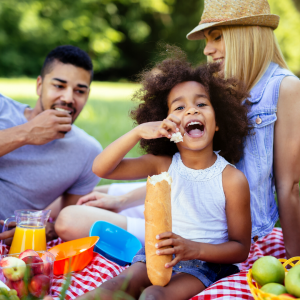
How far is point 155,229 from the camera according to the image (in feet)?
5.65

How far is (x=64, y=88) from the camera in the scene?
119 inches

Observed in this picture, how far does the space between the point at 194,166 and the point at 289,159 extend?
0.63 m

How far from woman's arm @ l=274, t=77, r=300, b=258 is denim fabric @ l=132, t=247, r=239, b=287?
1.63 feet

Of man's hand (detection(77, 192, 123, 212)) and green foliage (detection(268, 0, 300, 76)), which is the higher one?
green foliage (detection(268, 0, 300, 76))

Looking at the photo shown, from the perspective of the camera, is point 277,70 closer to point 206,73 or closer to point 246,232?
point 206,73

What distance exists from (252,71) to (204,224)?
1.11 meters

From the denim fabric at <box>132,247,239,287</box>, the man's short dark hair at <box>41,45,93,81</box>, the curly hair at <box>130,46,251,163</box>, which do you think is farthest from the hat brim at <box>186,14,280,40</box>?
the denim fabric at <box>132,247,239,287</box>

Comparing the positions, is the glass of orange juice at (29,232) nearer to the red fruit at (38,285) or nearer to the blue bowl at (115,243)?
the blue bowl at (115,243)

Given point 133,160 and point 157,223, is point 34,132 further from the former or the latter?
point 157,223

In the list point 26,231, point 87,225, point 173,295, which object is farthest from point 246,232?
point 26,231

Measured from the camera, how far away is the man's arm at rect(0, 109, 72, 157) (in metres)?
2.61

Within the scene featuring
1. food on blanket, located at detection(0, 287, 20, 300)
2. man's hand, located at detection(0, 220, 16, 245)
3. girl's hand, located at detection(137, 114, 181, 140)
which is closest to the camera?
food on blanket, located at detection(0, 287, 20, 300)

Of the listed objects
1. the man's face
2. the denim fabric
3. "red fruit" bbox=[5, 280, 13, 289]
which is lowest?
the denim fabric

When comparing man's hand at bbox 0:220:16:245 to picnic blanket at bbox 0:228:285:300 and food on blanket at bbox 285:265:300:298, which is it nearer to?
picnic blanket at bbox 0:228:285:300
